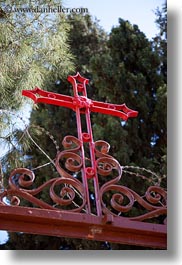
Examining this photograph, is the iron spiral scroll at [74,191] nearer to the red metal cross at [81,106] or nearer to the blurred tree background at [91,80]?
the red metal cross at [81,106]

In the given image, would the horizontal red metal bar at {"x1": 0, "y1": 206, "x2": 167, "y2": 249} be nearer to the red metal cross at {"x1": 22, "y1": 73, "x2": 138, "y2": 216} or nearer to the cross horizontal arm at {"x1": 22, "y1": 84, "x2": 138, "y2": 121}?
the red metal cross at {"x1": 22, "y1": 73, "x2": 138, "y2": 216}

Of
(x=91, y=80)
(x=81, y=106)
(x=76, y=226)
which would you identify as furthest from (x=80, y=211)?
(x=91, y=80)

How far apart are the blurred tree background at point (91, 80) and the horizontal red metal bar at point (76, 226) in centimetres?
35

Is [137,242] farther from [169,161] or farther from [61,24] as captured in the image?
[61,24]

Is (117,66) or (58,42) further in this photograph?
(117,66)

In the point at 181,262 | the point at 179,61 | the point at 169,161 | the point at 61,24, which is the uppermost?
the point at 61,24

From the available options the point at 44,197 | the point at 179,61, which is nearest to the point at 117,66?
the point at 44,197

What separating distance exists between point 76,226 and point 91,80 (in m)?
1.47

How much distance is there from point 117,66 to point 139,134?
0.39m

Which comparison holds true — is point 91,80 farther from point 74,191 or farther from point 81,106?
point 74,191

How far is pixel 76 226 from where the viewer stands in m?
1.49

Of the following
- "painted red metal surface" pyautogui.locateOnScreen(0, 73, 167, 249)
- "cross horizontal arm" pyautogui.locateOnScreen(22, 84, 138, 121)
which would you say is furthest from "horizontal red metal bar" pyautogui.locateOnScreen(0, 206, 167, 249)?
"cross horizontal arm" pyautogui.locateOnScreen(22, 84, 138, 121)

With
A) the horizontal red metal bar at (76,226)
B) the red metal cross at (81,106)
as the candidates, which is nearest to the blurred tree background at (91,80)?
the red metal cross at (81,106)

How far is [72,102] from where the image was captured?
165 centimetres
